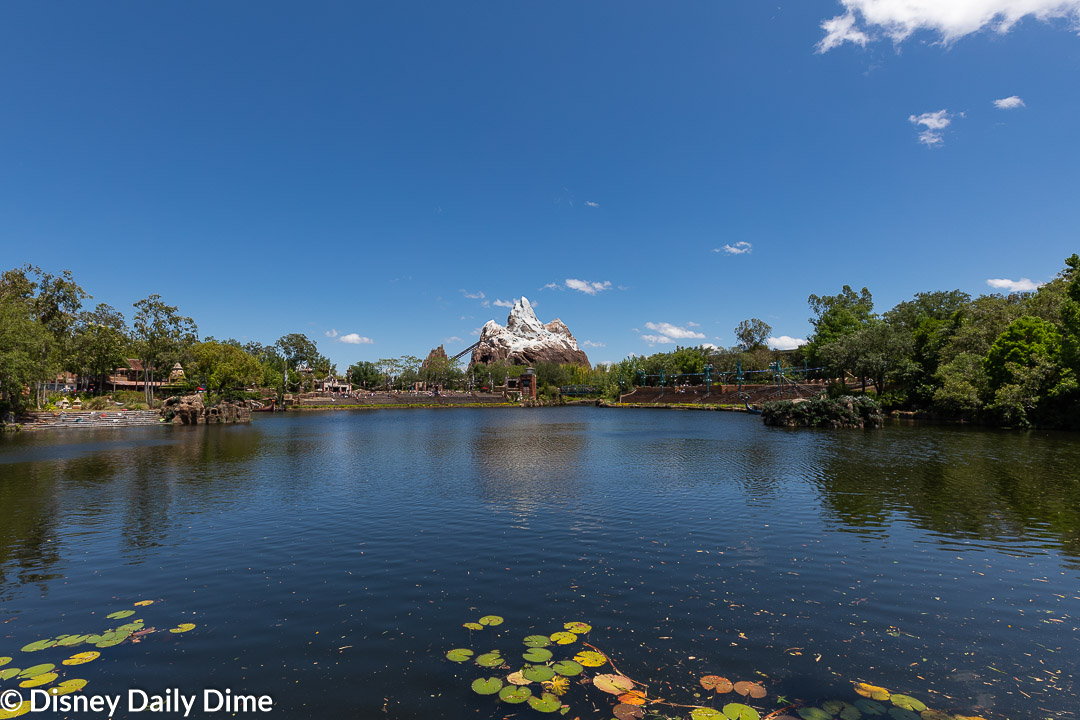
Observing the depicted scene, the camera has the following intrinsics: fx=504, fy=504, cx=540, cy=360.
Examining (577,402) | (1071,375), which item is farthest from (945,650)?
(577,402)

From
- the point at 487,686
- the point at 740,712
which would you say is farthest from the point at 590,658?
the point at 740,712

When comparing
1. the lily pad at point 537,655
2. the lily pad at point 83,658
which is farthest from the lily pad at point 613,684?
the lily pad at point 83,658

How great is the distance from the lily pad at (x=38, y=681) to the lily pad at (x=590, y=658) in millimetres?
8147

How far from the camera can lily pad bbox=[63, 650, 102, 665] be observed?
27.2 feet

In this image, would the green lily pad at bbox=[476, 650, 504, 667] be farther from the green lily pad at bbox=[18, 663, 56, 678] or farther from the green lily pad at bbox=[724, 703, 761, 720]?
the green lily pad at bbox=[18, 663, 56, 678]

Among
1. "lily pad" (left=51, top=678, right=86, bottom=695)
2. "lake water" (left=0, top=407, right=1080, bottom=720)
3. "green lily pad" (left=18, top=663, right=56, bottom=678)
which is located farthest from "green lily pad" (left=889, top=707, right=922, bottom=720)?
"green lily pad" (left=18, top=663, right=56, bottom=678)

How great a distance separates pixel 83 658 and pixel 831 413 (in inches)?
2561

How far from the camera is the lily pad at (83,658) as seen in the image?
27.2 ft

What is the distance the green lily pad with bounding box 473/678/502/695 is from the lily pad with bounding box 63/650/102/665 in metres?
6.55

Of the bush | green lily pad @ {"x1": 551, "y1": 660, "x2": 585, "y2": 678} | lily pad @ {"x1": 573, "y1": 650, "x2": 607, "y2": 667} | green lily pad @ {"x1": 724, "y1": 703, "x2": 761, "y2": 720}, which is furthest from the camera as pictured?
the bush

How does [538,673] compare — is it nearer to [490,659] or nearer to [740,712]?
[490,659]

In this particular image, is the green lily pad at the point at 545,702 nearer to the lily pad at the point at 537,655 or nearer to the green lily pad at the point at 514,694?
the green lily pad at the point at 514,694

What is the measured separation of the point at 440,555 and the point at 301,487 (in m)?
14.5

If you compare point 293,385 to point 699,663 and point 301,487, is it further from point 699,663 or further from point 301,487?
point 699,663
